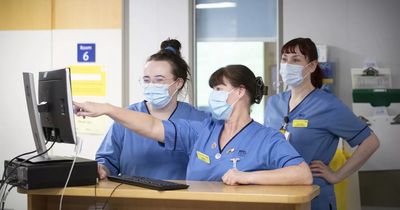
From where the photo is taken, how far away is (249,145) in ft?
6.10

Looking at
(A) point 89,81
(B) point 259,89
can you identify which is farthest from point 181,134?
(A) point 89,81

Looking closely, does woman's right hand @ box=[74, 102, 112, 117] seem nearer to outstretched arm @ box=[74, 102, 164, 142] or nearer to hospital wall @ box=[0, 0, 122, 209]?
outstretched arm @ box=[74, 102, 164, 142]

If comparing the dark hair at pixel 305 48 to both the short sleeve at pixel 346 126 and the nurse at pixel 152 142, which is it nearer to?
the short sleeve at pixel 346 126

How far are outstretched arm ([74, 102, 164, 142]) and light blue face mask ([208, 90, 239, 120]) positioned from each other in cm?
25

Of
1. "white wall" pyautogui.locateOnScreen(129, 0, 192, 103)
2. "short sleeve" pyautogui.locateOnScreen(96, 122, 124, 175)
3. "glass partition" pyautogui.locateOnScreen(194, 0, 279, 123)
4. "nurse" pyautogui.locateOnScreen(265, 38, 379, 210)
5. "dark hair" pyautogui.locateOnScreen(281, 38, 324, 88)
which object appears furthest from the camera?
"white wall" pyautogui.locateOnScreen(129, 0, 192, 103)

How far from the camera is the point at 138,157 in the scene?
7.18 ft

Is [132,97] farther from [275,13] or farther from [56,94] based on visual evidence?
[56,94]

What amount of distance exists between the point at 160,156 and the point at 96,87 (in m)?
1.75

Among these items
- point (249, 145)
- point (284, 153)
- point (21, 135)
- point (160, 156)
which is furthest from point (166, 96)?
point (21, 135)

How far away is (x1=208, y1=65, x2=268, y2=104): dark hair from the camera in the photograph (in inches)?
77.7

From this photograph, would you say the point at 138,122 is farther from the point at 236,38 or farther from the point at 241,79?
the point at 236,38

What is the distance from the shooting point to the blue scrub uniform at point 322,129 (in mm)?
2299

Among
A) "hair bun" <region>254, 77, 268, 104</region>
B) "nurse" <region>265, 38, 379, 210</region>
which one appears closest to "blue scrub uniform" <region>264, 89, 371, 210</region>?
"nurse" <region>265, 38, 379, 210</region>

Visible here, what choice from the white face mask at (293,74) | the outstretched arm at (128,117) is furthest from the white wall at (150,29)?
the outstretched arm at (128,117)
